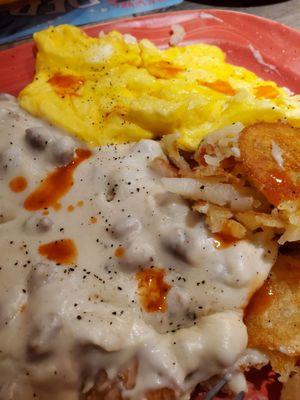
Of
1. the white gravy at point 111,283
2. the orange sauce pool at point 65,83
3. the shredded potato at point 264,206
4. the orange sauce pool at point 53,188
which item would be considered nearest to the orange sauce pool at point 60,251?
the white gravy at point 111,283

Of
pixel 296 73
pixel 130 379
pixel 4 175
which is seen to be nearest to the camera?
pixel 130 379

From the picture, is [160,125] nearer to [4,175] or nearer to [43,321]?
[4,175]

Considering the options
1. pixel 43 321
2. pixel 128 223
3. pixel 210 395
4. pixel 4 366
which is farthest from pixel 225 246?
pixel 4 366

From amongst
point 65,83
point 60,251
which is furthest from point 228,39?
point 60,251

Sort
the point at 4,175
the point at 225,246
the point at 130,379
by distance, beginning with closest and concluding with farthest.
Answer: the point at 130,379
the point at 225,246
the point at 4,175

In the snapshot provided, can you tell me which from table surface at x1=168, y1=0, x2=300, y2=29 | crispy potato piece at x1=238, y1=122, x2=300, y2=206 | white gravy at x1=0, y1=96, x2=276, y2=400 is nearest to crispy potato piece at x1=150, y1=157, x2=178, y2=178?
white gravy at x1=0, y1=96, x2=276, y2=400

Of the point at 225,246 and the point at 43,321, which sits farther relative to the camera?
the point at 225,246

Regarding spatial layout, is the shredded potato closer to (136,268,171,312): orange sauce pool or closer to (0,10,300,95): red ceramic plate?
(136,268,171,312): orange sauce pool
